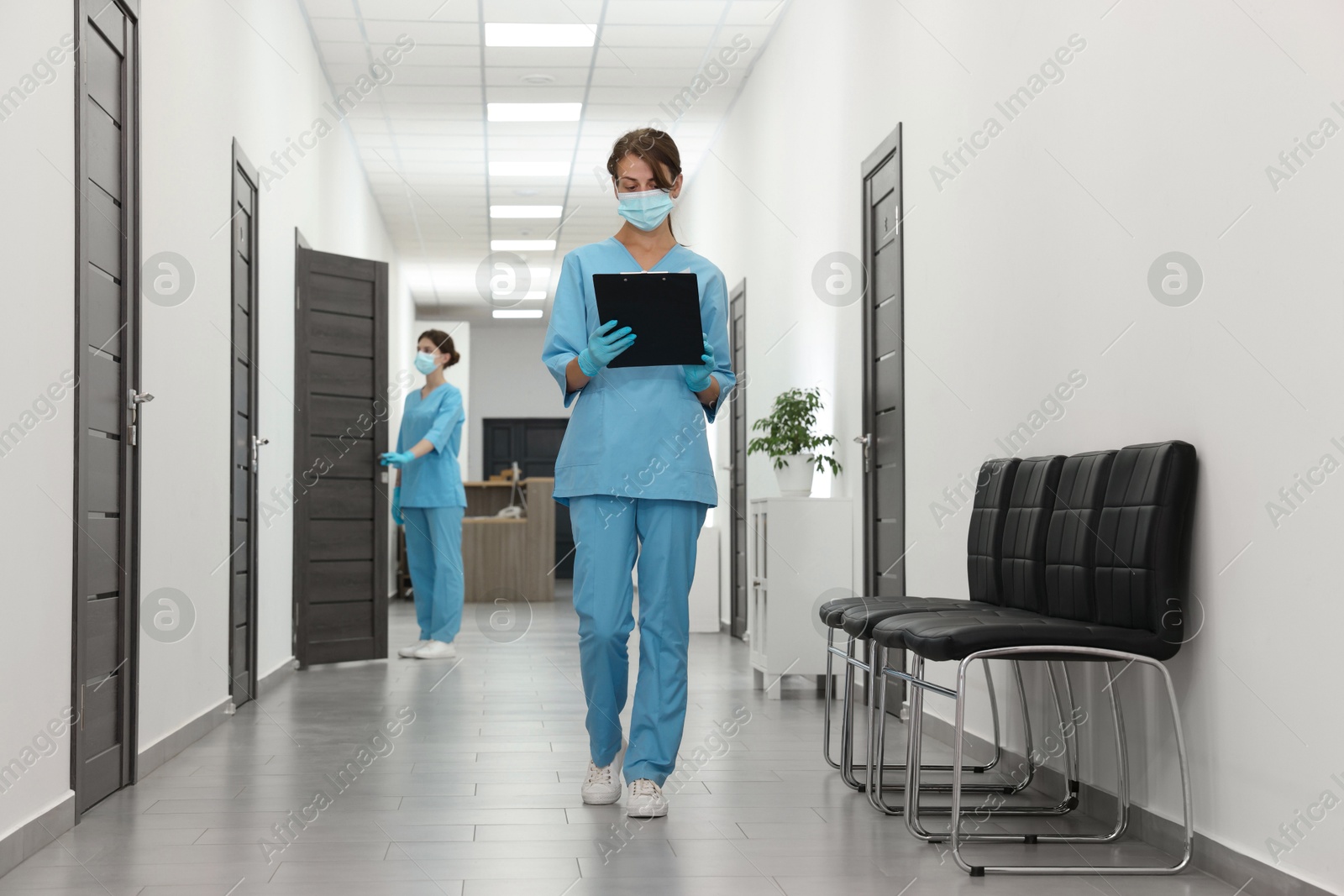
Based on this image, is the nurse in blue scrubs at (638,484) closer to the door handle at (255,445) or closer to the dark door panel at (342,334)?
the door handle at (255,445)

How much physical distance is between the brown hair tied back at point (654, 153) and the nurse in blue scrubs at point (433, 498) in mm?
3488

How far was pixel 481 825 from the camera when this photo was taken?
266 centimetres

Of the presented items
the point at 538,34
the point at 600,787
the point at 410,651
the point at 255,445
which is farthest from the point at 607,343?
the point at 538,34

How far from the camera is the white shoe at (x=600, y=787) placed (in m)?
2.86

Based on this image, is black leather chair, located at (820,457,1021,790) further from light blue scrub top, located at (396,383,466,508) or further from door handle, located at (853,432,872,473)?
light blue scrub top, located at (396,383,466,508)

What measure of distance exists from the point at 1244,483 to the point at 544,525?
29.6 ft

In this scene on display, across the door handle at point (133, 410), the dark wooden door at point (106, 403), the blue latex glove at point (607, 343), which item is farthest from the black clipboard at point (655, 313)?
the door handle at point (133, 410)

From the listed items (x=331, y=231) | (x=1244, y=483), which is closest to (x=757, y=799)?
(x=1244, y=483)

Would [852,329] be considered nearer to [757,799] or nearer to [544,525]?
[757,799]

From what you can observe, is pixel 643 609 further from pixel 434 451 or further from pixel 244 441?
pixel 434 451

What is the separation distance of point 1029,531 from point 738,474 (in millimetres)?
4872

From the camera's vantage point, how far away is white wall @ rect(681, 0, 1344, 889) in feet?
6.58

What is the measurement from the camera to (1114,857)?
238 centimetres

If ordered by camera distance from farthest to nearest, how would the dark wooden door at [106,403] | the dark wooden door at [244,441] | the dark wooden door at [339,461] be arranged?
1. the dark wooden door at [339,461]
2. the dark wooden door at [244,441]
3. the dark wooden door at [106,403]
